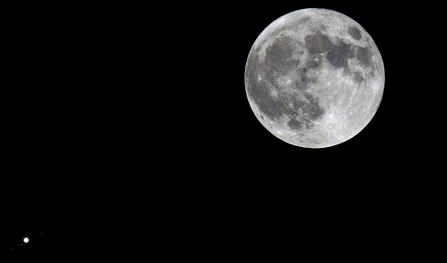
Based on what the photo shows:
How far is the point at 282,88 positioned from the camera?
4.41 metres

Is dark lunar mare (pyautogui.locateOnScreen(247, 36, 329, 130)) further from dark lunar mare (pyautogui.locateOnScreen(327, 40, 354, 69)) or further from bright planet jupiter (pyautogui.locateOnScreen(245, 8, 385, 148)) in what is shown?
dark lunar mare (pyautogui.locateOnScreen(327, 40, 354, 69))

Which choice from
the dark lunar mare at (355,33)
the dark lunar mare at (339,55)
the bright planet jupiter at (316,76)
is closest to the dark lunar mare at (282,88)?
the bright planet jupiter at (316,76)

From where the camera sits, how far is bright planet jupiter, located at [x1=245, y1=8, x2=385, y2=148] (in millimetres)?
4223

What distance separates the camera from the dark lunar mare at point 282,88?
4262 millimetres

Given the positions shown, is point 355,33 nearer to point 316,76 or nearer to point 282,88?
point 316,76

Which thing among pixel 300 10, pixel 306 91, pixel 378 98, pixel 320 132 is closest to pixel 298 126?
pixel 320 132

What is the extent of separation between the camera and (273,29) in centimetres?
491

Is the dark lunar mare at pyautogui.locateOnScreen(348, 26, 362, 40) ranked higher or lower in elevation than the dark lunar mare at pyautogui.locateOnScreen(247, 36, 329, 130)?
higher

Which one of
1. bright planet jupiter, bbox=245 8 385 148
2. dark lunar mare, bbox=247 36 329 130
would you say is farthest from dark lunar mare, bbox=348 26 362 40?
dark lunar mare, bbox=247 36 329 130

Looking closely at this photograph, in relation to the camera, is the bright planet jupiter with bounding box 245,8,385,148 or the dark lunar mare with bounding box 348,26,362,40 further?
the dark lunar mare with bounding box 348,26,362,40

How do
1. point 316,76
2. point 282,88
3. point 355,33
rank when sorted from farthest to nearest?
point 355,33, point 282,88, point 316,76

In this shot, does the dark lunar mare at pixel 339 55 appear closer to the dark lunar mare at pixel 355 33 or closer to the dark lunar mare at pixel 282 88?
the dark lunar mare at pixel 282 88

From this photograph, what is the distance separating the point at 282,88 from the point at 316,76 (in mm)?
510

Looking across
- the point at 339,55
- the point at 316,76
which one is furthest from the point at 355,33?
the point at 316,76
